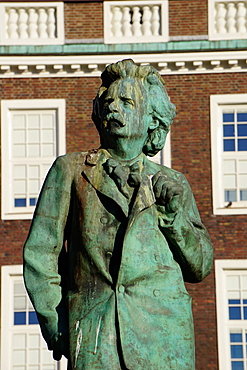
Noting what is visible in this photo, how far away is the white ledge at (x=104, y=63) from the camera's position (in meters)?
30.4

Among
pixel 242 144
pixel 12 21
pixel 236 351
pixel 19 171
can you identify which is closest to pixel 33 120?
pixel 19 171

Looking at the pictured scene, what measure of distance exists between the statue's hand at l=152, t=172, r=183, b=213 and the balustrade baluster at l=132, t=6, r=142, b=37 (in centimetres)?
2435

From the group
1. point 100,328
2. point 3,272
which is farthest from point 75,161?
point 3,272

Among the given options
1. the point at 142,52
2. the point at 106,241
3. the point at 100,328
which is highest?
the point at 142,52

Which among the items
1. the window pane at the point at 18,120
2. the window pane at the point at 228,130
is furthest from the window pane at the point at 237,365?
the window pane at the point at 18,120

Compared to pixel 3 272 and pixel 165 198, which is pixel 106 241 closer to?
pixel 165 198

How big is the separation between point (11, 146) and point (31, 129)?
61cm

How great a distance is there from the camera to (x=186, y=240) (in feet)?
21.8

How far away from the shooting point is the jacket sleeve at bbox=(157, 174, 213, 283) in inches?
259

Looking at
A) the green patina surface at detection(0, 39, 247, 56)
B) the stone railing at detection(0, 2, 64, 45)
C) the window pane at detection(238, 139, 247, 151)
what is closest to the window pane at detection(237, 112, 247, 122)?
the window pane at detection(238, 139, 247, 151)

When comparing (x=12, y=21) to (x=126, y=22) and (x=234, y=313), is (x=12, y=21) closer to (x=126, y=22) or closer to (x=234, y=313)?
(x=126, y=22)

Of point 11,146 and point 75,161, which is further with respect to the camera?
point 11,146

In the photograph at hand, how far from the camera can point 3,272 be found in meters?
29.6

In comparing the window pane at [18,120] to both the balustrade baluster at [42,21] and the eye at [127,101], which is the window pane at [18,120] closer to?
the balustrade baluster at [42,21]
